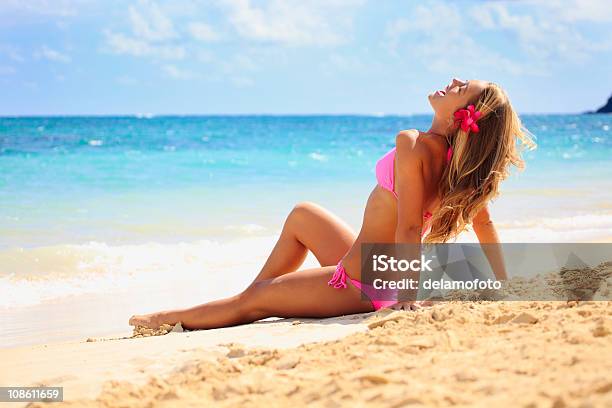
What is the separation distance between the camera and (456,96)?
11.8 ft

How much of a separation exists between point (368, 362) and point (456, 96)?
1.51 meters

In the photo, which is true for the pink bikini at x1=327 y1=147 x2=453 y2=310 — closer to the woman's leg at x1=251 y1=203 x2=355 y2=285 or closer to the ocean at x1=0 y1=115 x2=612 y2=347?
the woman's leg at x1=251 y1=203 x2=355 y2=285

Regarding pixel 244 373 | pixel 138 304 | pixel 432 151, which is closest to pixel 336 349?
pixel 244 373

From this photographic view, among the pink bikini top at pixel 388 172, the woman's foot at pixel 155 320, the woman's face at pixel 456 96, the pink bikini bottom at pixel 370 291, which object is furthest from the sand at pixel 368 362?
the woman's face at pixel 456 96

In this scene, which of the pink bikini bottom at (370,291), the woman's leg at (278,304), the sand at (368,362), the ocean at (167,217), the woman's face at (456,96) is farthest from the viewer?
A: the ocean at (167,217)

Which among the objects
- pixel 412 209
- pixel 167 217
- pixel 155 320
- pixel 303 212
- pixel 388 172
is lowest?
pixel 155 320

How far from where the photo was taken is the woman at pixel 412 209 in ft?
11.5

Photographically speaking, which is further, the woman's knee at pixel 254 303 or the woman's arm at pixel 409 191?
the woman's knee at pixel 254 303

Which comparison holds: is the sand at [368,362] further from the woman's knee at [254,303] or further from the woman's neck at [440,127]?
the woman's neck at [440,127]

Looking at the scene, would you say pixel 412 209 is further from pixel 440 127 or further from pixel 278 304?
pixel 278 304

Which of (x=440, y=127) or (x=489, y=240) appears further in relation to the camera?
(x=489, y=240)

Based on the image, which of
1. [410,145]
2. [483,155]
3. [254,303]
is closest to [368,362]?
[410,145]

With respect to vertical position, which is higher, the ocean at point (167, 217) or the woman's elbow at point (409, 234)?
the ocean at point (167, 217)

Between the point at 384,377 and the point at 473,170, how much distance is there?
1.43 metres
